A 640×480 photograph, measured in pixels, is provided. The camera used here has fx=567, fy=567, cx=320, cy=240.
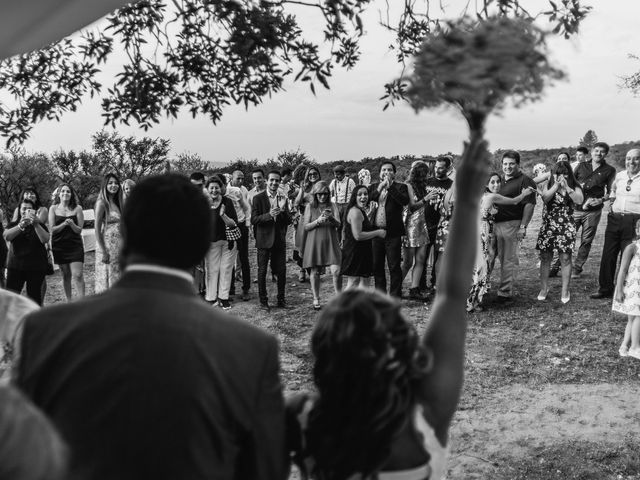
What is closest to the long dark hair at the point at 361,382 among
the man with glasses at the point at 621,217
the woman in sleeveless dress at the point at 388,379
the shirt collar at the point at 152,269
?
the woman in sleeveless dress at the point at 388,379

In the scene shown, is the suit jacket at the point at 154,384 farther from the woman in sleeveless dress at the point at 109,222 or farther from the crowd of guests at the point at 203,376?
the woman in sleeveless dress at the point at 109,222

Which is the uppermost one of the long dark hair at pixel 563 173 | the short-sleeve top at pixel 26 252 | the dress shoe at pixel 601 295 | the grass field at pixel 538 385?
the long dark hair at pixel 563 173

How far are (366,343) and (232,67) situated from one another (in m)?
2.80

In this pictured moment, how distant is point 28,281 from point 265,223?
3.19 metres

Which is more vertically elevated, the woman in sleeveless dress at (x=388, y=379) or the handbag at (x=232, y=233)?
the woman in sleeveless dress at (x=388, y=379)

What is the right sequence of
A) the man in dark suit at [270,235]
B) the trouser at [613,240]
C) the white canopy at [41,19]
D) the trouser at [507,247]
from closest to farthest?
the white canopy at [41,19], the trouser at [613,240], the trouser at [507,247], the man in dark suit at [270,235]

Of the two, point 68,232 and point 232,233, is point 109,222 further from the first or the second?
point 232,233

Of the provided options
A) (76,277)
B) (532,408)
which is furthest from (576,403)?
(76,277)

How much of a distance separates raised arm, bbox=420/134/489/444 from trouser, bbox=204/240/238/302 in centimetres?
661

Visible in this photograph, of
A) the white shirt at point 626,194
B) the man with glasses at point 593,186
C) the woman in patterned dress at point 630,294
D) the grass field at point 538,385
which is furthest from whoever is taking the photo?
the man with glasses at point 593,186

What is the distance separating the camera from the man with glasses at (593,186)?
28.0ft

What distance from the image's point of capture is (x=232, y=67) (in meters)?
3.83

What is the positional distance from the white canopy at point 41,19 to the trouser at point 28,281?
140 inches

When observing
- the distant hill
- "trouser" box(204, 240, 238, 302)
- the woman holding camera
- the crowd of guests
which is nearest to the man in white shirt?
"trouser" box(204, 240, 238, 302)
